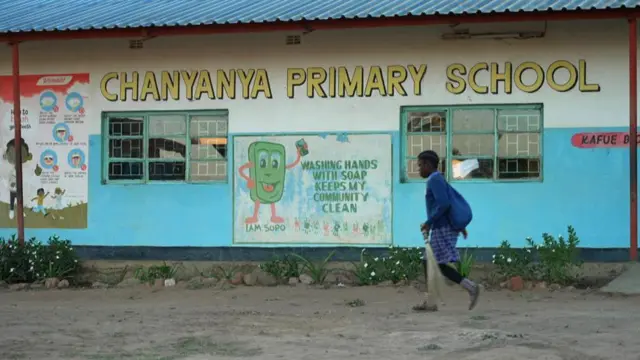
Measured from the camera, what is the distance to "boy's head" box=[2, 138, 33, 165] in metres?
14.5

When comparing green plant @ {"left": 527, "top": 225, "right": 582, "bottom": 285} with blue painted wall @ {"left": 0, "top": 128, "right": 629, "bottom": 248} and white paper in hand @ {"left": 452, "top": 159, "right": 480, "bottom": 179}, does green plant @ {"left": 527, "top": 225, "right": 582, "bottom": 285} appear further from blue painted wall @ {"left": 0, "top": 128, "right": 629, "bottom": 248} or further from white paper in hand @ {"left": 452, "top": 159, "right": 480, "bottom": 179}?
white paper in hand @ {"left": 452, "top": 159, "right": 480, "bottom": 179}

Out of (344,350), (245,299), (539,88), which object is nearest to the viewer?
(344,350)

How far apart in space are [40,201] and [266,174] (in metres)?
3.52

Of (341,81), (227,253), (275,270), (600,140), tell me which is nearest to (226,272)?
(227,253)

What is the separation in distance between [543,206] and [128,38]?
6.20 m

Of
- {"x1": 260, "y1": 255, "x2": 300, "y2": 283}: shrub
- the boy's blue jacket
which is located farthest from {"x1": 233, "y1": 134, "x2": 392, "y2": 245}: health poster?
the boy's blue jacket

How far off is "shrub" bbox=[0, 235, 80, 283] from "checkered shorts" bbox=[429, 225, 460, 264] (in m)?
6.22

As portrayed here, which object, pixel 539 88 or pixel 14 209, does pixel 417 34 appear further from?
pixel 14 209

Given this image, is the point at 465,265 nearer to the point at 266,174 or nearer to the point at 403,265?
the point at 403,265

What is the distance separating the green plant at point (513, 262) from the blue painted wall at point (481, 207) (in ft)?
→ 1.65

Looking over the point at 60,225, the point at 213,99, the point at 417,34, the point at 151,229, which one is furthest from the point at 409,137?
the point at 60,225

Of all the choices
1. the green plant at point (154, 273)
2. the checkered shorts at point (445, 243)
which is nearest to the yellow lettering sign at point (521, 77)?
the checkered shorts at point (445, 243)

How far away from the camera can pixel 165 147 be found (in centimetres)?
1401

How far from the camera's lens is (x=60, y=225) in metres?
→ 14.3
